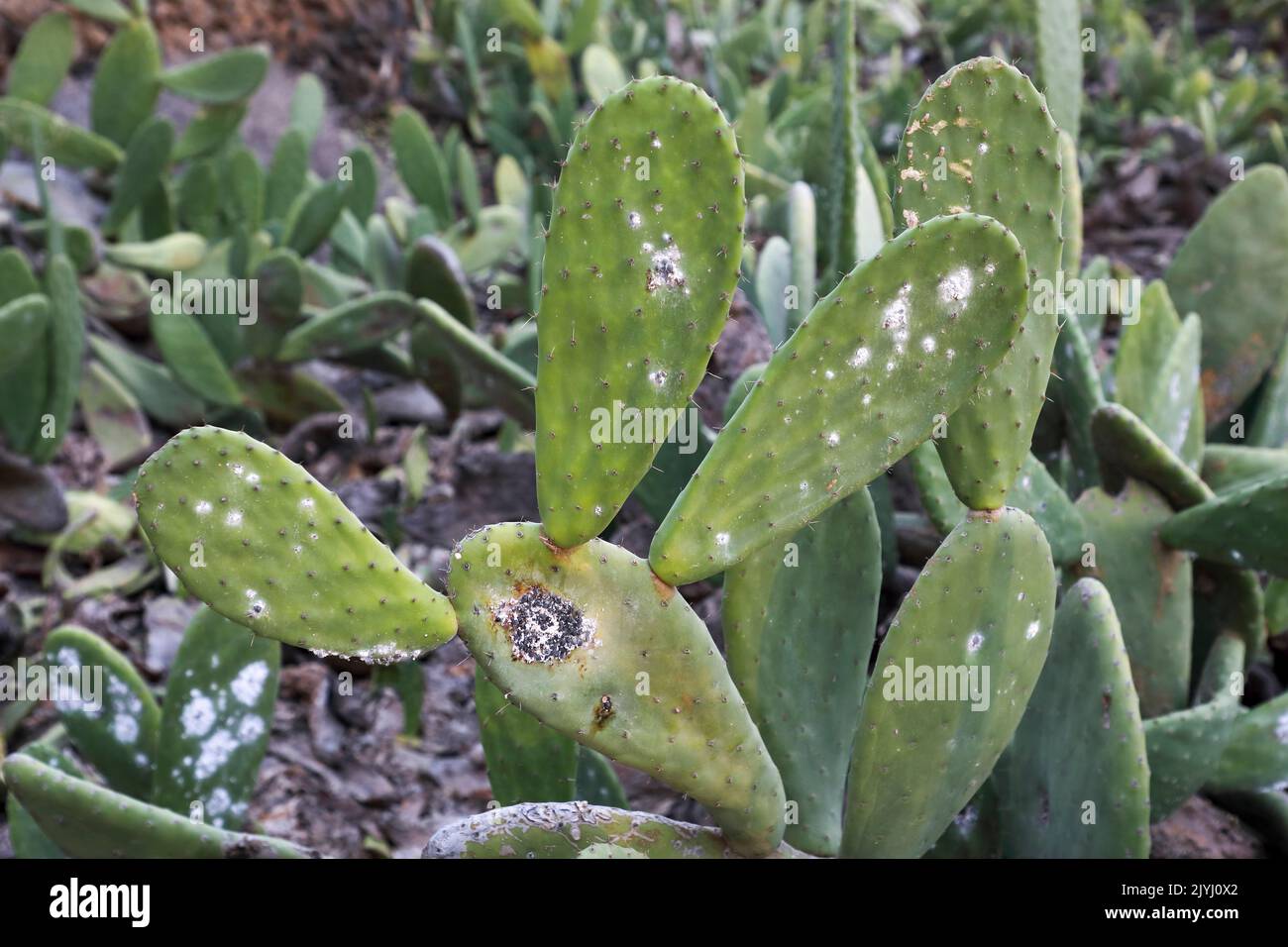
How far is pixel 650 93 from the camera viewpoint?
3.67 feet

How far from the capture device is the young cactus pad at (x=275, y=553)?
1.11 m

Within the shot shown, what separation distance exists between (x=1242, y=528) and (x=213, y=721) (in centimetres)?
139

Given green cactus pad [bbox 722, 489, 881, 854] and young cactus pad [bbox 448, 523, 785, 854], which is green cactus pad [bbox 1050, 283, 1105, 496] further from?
young cactus pad [bbox 448, 523, 785, 854]

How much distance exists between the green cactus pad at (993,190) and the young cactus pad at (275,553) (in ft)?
1.84

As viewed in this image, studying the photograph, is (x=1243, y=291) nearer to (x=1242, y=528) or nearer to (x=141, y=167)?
(x=1242, y=528)

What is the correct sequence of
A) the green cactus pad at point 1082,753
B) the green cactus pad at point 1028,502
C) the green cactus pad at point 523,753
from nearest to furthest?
the green cactus pad at point 1082,753 < the green cactus pad at point 523,753 < the green cactus pad at point 1028,502

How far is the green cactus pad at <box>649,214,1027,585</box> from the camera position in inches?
45.6

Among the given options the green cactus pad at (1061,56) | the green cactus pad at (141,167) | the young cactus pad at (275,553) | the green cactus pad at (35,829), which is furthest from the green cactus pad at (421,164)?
the young cactus pad at (275,553)

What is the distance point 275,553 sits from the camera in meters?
1.12

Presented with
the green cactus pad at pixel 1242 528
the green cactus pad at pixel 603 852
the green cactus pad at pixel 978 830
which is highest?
the green cactus pad at pixel 1242 528

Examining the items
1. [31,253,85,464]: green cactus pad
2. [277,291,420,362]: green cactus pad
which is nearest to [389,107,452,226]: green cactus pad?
[277,291,420,362]: green cactus pad

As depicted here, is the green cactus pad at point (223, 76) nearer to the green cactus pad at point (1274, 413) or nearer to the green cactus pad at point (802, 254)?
the green cactus pad at point (802, 254)
